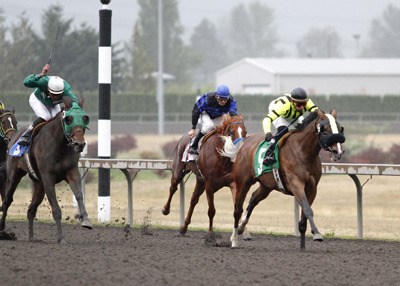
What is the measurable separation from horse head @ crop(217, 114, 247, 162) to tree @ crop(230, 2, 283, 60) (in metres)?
133

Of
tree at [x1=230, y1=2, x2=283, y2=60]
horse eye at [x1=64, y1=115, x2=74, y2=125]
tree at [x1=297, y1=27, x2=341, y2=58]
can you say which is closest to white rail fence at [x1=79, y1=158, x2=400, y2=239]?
horse eye at [x1=64, y1=115, x2=74, y2=125]

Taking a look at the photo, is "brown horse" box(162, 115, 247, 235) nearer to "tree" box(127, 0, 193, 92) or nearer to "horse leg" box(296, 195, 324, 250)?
"horse leg" box(296, 195, 324, 250)

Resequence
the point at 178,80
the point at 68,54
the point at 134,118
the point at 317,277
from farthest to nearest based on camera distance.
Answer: the point at 178,80, the point at 134,118, the point at 68,54, the point at 317,277

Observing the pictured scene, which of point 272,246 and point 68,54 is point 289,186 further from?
point 68,54

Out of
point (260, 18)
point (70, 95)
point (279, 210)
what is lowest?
point (279, 210)

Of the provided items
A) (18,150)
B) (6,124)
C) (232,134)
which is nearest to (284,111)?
(232,134)

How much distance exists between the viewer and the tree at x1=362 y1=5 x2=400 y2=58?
447 ft

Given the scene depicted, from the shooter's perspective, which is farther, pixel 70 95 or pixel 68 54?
pixel 68 54

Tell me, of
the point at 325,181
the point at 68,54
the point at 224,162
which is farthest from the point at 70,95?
the point at 68,54

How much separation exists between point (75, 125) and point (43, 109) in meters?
1.03

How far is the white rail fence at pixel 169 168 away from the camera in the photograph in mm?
11969

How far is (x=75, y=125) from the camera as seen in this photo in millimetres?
10789

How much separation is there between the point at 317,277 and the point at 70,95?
4.11 m

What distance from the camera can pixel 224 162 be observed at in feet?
39.0
